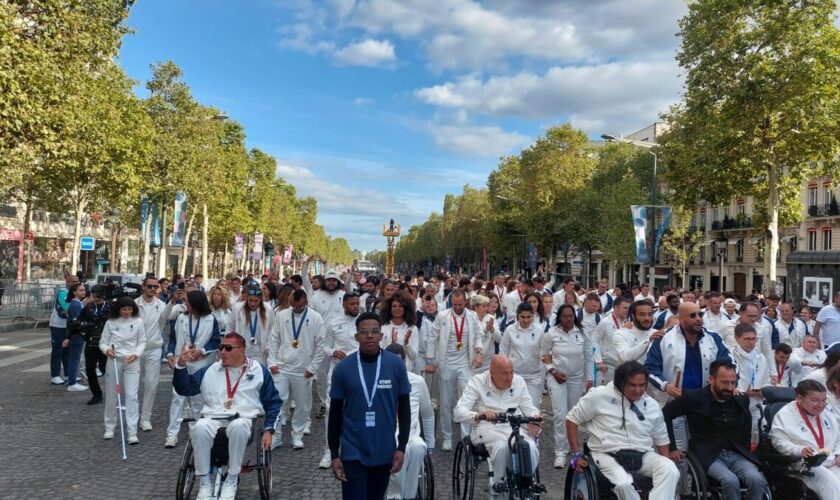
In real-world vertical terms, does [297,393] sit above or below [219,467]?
above

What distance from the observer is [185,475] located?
555 cm

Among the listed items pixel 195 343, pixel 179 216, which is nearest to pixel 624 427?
pixel 195 343

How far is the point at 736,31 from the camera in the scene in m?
25.1

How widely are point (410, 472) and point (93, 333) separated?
24.2 feet

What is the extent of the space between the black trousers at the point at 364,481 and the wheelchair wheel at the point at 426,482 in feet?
4.14

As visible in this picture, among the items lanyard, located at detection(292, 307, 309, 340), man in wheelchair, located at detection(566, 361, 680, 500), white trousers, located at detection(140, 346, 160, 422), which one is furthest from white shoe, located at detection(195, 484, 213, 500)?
white trousers, located at detection(140, 346, 160, 422)

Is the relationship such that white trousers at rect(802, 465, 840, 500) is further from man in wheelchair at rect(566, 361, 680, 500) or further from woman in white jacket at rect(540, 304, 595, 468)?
woman in white jacket at rect(540, 304, 595, 468)

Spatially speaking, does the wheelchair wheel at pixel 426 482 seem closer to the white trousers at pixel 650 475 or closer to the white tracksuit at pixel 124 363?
the white trousers at pixel 650 475

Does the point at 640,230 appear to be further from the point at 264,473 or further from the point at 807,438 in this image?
the point at 264,473

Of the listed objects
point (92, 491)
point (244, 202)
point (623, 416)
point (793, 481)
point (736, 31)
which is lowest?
point (92, 491)

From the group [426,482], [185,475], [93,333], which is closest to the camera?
[426,482]

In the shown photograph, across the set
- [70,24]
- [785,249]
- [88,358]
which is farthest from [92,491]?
[785,249]

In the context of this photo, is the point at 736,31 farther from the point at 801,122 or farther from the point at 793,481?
the point at 793,481

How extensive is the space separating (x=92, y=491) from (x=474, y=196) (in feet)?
264
